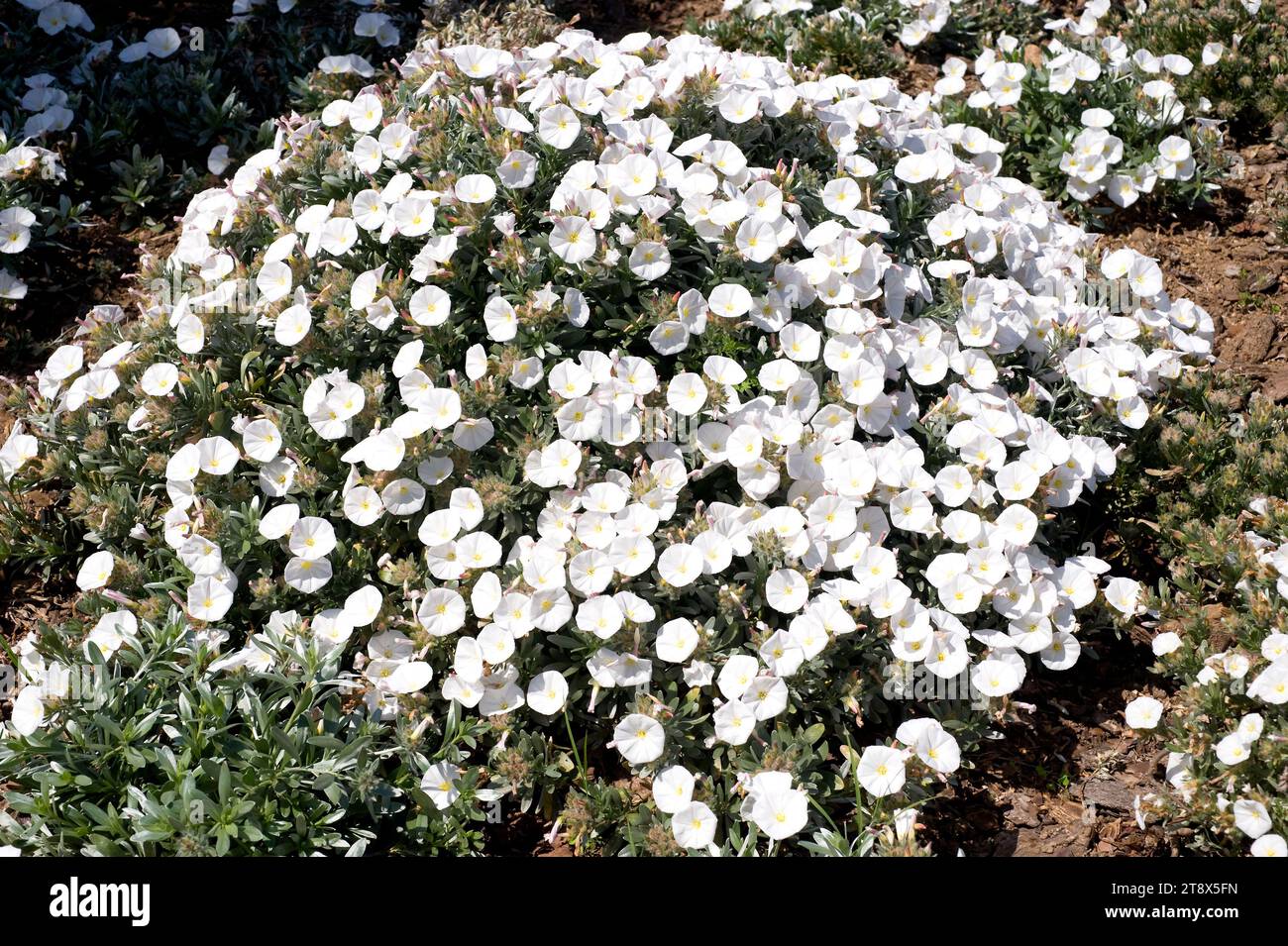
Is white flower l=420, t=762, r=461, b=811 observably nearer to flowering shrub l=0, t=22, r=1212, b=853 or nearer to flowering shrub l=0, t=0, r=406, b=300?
flowering shrub l=0, t=22, r=1212, b=853

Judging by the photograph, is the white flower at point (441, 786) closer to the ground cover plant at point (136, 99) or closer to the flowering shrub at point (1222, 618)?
the flowering shrub at point (1222, 618)

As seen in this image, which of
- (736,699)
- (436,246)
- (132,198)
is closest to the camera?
(736,699)

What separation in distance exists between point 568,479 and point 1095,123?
3044 mm

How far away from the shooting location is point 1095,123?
4.92 metres

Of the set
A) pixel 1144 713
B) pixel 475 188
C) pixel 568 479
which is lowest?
pixel 1144 713

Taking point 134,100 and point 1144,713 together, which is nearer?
point 1144,713

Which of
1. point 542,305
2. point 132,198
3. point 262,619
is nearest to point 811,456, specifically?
point 542,305

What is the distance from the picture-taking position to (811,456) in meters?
3.44

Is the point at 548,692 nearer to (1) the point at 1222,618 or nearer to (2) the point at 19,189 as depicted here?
(1) the point at 1222,618

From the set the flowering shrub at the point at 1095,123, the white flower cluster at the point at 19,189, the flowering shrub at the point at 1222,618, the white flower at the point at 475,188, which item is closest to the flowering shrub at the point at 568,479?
the white flower at the point at 475,188

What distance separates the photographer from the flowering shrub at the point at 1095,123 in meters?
4.86

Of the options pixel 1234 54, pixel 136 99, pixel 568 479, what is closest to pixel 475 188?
pixel 568 479

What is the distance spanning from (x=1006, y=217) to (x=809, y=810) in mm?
2341

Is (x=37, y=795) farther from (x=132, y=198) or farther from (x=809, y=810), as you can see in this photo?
(x=132, y=198)
